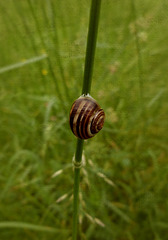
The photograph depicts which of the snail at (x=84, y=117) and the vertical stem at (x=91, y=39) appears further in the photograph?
the snail at (x=84, y=117)

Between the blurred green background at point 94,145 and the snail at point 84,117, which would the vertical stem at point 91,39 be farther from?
the blurred green background at point 94,145

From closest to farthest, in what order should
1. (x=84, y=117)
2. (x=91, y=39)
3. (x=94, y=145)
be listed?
(x=91, y=39) → (x=84, y=117) → (x=94, y=145)

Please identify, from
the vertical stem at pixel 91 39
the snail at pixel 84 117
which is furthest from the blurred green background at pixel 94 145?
the vertical stem at pixel 91 39

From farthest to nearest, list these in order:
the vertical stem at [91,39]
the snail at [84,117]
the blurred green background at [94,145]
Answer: the blurred green background at [94,145]
the snail at [84,117]
the vertical stem at [91,39]

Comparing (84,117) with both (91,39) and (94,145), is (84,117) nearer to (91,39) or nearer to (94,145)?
(91,39)

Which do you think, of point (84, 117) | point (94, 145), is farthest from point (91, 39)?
point (94, 145)

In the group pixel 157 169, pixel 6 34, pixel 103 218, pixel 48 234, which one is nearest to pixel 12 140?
pixel 48 234

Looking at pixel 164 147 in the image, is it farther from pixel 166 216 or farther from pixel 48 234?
pixel 48 234
